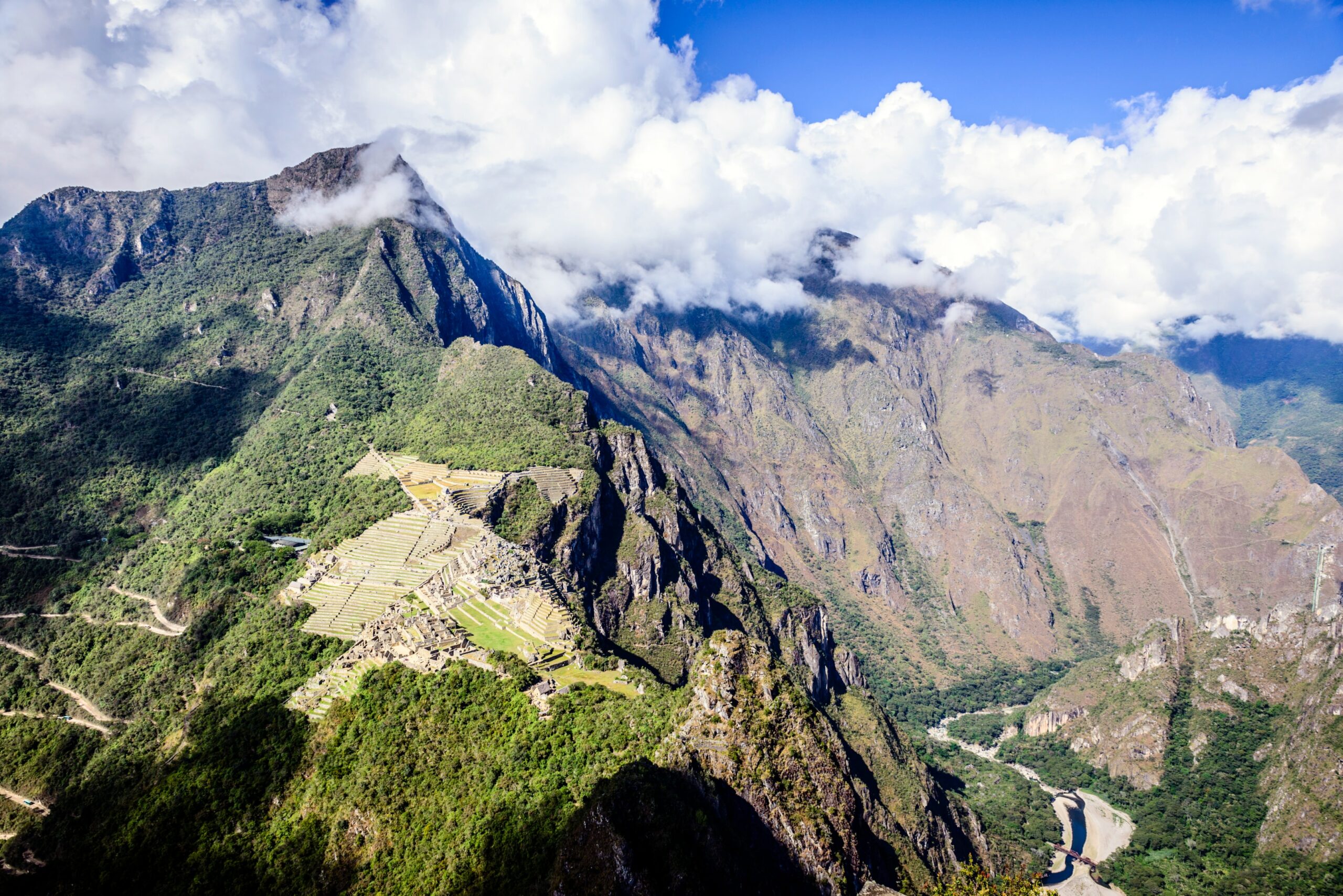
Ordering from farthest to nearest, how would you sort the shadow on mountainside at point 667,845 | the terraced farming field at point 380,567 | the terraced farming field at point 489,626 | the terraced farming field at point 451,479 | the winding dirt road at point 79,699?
the terraced farming field at point 451,479 < the winding dirt road at point 79,699 < the terraced farming field at point 380,567 < the terraced farming field at point 489,626 < the shadow on mountainside at point 667,845

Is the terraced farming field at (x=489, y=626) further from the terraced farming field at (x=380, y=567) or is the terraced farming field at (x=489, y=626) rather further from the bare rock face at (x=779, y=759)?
the bare rock face at (x=779, y=759)

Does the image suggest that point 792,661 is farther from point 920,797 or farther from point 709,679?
point 709,679

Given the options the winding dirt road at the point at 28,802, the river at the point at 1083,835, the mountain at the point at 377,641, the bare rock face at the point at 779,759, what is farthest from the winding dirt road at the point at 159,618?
the river at the point at 1083,835

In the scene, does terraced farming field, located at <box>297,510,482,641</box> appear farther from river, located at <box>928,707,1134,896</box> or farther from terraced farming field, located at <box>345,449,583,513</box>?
river, located at <box>928,707,1134,896</box>

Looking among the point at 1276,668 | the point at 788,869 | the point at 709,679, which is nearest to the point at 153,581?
the point at 709,679

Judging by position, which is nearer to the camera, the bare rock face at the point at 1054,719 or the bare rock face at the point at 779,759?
the bare rock face at the point at 779,759

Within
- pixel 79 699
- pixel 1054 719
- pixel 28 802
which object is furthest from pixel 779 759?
pixel 1054 719

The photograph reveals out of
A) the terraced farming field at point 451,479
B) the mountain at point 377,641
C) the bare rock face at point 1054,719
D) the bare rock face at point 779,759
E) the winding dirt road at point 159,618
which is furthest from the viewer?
the bare rock face at point 1054,719
